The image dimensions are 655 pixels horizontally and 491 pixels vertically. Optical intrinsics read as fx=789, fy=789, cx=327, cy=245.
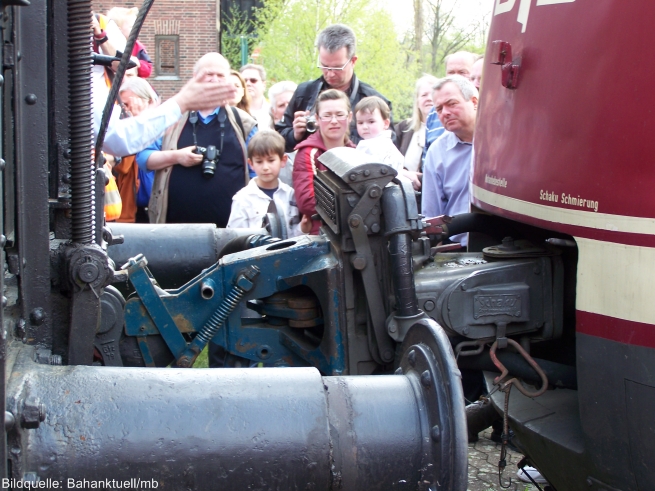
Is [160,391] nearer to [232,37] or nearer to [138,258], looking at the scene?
[138,258]

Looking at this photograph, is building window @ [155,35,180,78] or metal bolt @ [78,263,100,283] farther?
building window @ [155,35,180,78]

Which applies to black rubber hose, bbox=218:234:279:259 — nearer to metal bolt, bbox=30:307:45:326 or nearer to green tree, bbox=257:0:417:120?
metal bolt, bbox=30:307:45:326

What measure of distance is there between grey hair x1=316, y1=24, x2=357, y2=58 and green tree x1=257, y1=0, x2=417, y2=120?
42.0 ft

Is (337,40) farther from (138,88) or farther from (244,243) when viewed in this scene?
(244,243)

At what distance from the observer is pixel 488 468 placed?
153 inches

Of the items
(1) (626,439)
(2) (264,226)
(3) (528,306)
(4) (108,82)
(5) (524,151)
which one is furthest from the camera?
(4) (108,82)

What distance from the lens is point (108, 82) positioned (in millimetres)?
4242

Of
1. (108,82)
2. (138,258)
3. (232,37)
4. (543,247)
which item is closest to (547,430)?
(543,247)

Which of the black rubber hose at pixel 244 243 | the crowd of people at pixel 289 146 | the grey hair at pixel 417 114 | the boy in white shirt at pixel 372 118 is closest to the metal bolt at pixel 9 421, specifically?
the black rubber hose at pixel 244 243

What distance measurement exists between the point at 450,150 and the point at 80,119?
265 cm

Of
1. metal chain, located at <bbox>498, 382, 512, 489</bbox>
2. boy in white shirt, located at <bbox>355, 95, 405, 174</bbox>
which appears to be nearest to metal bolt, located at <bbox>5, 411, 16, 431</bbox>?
metal chain, located at <bbox>498, 382, 512, 489</bbox>

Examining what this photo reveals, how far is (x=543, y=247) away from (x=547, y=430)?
670 millimetres

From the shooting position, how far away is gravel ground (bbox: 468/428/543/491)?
3.67 m

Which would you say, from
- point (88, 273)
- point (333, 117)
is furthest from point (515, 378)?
point (333, 117)
